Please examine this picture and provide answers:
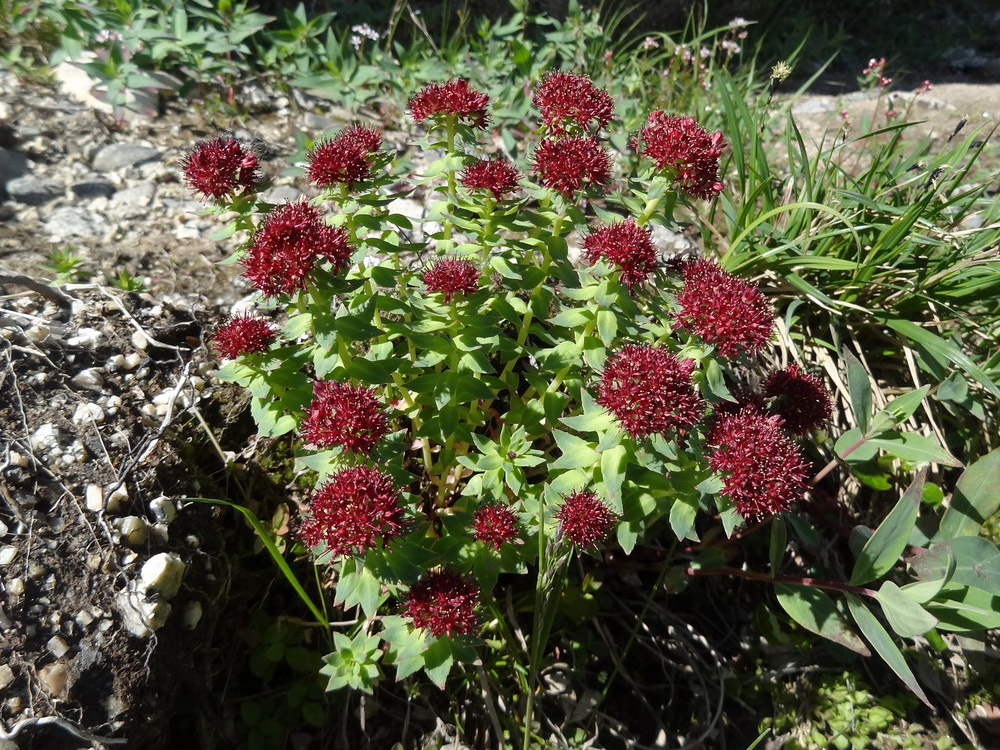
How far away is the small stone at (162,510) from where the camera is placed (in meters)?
2.56

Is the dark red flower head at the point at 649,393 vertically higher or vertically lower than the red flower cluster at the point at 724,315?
lower

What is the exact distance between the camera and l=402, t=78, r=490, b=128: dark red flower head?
2492mm

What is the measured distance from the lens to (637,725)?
121 inches

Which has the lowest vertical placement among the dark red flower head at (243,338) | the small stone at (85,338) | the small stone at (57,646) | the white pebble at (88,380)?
the small stone at (57,646)

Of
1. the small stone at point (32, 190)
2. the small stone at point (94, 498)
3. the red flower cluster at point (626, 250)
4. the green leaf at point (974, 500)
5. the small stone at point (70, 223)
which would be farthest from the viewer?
the small stone at point (32, 190)

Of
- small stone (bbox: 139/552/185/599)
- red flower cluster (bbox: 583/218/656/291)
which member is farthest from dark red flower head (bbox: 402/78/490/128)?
small stone (bbox: 139/552/185/599)

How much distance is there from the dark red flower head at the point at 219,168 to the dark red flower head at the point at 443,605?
1.52 m

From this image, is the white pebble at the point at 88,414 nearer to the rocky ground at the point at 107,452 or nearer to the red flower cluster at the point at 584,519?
the rocky ground at the point at 107,452

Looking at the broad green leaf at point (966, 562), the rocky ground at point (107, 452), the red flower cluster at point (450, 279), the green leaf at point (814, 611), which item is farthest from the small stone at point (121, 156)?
the broad green leaf at point (966, 562)

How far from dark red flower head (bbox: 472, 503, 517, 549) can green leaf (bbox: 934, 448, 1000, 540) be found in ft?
6.23

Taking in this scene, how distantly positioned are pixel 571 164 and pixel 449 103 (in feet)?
1.93

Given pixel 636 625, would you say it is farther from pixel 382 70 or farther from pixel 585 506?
pixel 382 70

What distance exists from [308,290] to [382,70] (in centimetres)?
333

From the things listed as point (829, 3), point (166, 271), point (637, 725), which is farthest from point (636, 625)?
point (829, 3)
